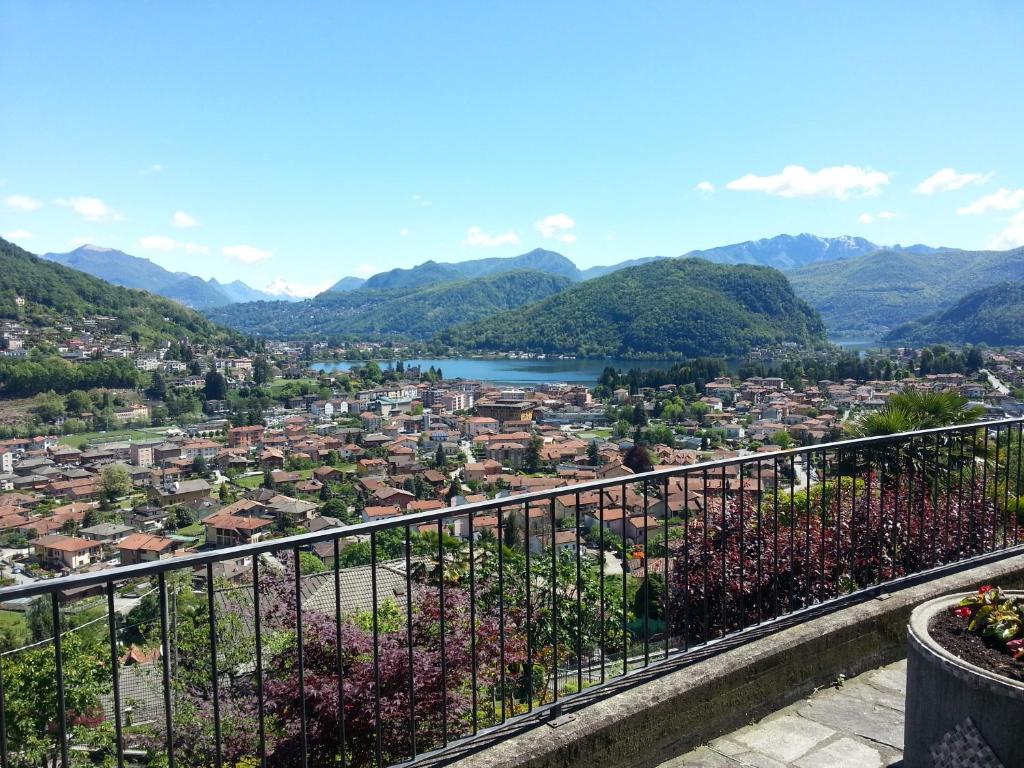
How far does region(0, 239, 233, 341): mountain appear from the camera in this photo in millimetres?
102875

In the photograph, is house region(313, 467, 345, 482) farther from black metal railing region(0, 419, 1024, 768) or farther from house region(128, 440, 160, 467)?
black metal railing region(0, 419, 1024, 768)

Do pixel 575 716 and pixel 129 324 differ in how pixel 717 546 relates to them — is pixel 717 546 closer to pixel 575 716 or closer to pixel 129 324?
pixel 575 716

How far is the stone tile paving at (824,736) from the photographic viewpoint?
2.12 metres

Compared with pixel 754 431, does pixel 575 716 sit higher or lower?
higher

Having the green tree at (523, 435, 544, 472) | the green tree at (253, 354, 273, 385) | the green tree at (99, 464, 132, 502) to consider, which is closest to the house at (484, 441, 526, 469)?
the green tree at (523, 435, 544, 472)

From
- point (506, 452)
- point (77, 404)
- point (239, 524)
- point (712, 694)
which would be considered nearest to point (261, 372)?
point (77, 404)

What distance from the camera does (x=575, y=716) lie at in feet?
6.65

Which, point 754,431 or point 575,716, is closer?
point 575,716

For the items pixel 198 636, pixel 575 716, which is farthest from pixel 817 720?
pixel 198 636

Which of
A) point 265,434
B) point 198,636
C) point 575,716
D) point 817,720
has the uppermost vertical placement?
point 575,716

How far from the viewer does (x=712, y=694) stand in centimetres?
226

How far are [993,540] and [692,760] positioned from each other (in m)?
2.30

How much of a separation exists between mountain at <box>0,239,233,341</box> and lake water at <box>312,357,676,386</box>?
2748cm

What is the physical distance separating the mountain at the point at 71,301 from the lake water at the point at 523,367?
27484 millimetres
